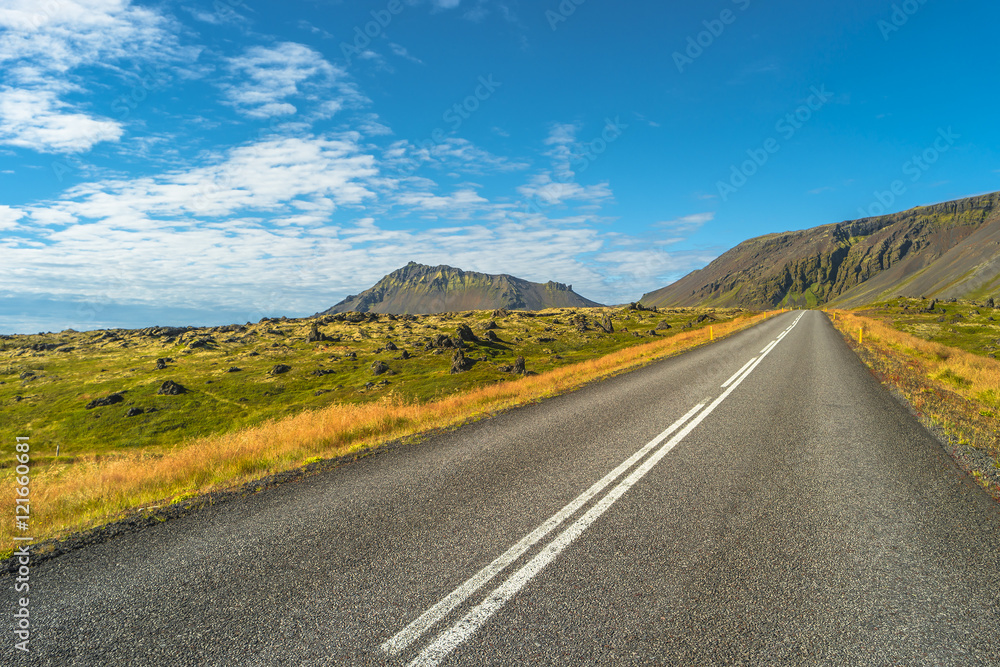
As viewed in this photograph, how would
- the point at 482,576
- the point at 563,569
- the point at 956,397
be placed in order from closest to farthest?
the point at 482,576, the point at 563,569, the point at 956,397

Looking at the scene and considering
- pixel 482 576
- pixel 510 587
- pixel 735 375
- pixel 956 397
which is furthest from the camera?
pixel 735 375

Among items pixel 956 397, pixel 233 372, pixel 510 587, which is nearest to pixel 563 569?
pixel 510 587

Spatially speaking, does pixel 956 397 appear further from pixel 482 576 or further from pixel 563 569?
pixel 482 576

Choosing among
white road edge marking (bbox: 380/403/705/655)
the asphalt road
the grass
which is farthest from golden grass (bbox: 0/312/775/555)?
the grass

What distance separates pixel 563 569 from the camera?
4.07m

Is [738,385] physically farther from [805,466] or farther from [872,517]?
[872,517]

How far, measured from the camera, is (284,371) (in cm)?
5350

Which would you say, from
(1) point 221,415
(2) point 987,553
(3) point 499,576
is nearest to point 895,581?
(2) point 987,553

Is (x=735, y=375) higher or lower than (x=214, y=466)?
higher

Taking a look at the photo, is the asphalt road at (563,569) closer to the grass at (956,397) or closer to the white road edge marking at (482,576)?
the white road edge marking at (482,576)

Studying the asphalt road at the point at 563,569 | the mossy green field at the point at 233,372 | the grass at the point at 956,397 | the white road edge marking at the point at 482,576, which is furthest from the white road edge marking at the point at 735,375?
the mossy green field at the point at 233,372

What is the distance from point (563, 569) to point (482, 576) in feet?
2.55

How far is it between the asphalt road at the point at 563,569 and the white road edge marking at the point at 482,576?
0.02m

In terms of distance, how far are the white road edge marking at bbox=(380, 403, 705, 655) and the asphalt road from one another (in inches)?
0.9
